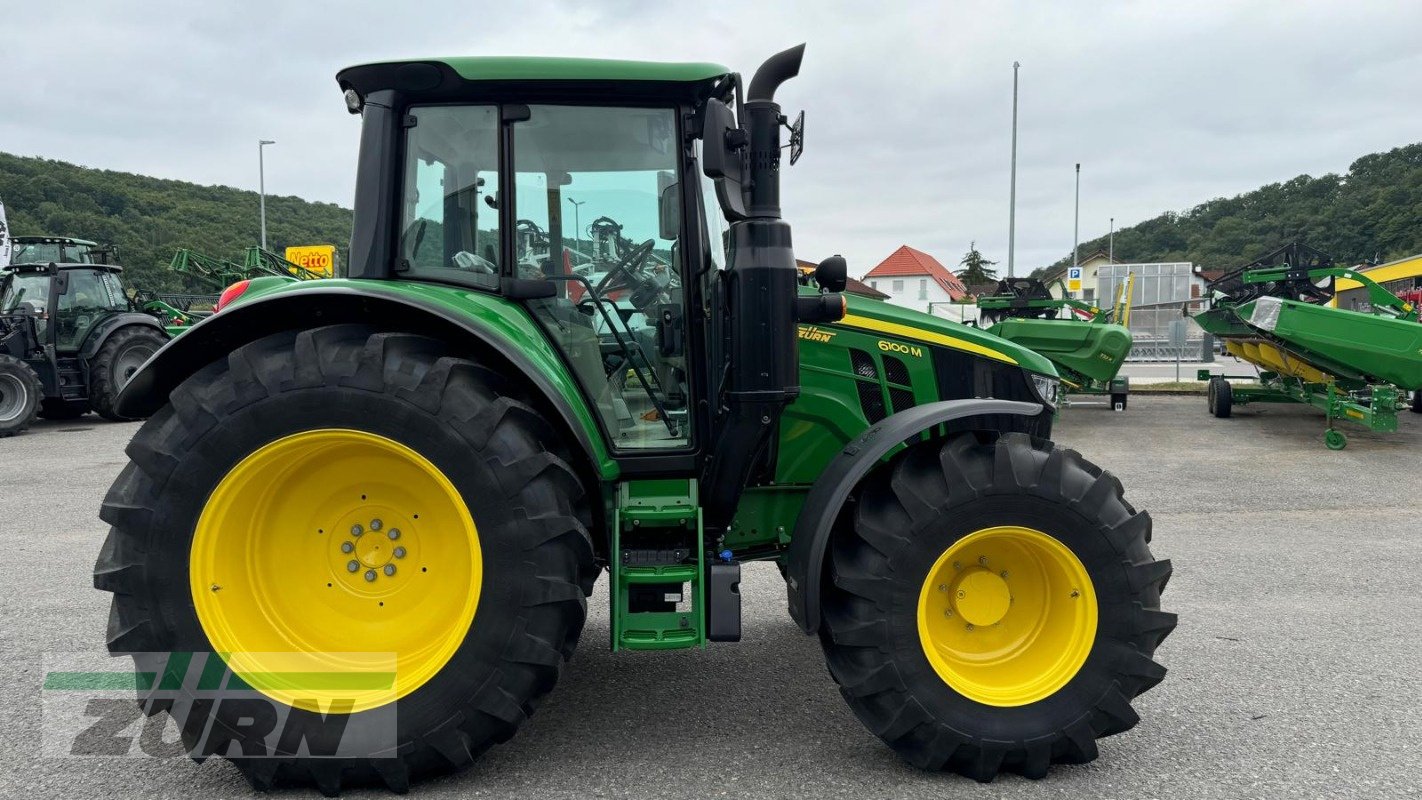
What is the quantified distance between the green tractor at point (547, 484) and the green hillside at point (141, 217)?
108 ft

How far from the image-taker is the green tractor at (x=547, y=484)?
8.21 ft

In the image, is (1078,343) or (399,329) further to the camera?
(1078,343)

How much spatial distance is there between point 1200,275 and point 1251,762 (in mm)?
57327

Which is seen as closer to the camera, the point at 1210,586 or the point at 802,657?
the point at 802,657

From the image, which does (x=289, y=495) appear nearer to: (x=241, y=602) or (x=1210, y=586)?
(x=241, y=602)

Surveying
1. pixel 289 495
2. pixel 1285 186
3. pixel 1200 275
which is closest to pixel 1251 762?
pixel 289 495

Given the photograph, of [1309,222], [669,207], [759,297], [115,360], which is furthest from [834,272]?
[1309,222]

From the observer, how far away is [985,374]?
3.46 metres

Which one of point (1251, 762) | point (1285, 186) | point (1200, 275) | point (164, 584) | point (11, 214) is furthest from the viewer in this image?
point (1285, 186)

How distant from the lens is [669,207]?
9.63 feet

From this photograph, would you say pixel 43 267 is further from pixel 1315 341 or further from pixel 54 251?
pixel 1315 341

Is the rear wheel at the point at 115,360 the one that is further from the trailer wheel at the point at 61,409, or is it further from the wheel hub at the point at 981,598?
the wheel hub at the point at 981,598

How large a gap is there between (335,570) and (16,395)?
11.8 metres

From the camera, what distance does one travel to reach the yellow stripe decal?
339cm
